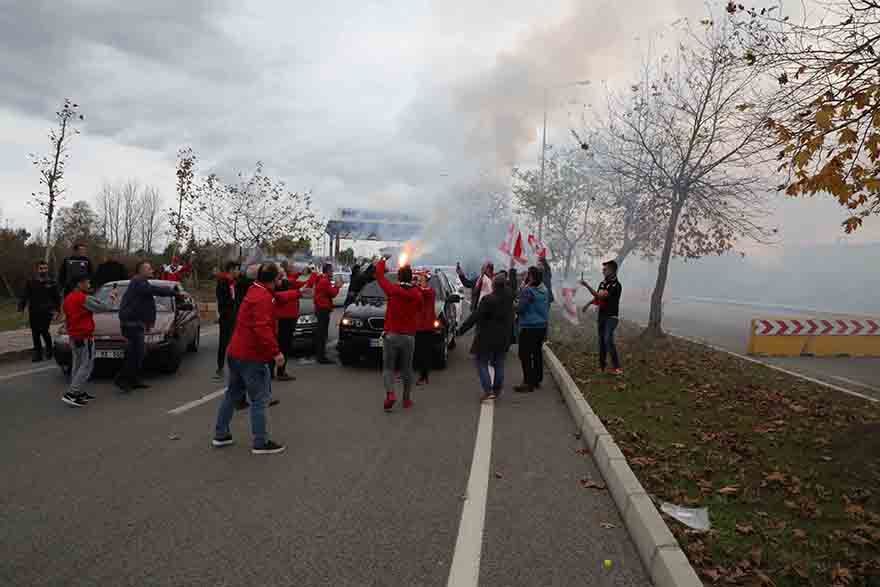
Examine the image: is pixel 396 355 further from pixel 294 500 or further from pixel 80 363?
pixel 80 363

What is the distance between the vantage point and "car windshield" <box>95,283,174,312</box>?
938 cm

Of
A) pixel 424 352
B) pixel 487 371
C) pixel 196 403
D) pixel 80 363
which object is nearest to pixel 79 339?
pixel 80 363

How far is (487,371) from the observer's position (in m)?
7.87

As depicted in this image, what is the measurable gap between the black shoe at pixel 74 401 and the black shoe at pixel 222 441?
2552mm

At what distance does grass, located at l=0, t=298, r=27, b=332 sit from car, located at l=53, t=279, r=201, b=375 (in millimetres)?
6992

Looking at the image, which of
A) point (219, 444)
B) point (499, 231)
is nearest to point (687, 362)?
point (219, 444)

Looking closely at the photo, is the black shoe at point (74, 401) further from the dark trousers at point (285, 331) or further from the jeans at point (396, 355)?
the jeans at point (396, 355)

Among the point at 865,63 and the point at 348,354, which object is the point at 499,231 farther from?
the point at 865,63

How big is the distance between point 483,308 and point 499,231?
803 inches

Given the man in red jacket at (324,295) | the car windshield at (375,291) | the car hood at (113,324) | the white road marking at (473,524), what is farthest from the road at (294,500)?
the car windshield at (375,291)

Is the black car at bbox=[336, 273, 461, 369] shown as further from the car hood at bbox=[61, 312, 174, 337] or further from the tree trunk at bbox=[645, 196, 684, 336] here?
the tree trunk at bbox=[645, 196, 684, 336]

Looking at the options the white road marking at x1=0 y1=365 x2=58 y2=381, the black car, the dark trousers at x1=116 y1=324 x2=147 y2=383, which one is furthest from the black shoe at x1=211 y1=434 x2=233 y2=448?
the white road marking at x1=0 y1=365 x2=58 y2=381

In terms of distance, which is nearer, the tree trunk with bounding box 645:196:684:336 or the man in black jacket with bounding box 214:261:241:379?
the man in black jacket with bounding box 214:261:241:379

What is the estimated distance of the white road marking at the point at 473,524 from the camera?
10.6ft
